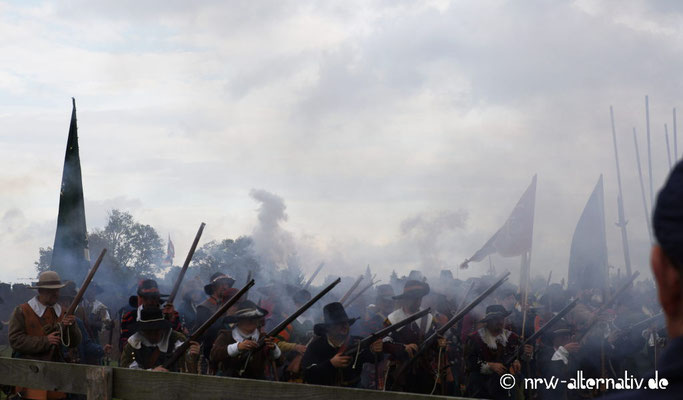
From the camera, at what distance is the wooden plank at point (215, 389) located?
165 inches

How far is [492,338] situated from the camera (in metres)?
9.34

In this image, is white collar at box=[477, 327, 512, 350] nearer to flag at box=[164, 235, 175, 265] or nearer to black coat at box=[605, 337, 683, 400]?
black coat at box=[605, 337, 683, 400]

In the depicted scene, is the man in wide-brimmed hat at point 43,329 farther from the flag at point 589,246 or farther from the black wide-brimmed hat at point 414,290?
the flag at point 589,246

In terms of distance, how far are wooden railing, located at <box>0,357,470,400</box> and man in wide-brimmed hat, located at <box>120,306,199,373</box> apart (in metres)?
2.05

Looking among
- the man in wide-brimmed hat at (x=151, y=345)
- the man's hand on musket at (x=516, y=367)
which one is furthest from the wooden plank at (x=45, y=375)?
the man's hand on musket at (x=516, y=367)

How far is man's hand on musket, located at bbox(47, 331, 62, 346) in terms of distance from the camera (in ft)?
25.2

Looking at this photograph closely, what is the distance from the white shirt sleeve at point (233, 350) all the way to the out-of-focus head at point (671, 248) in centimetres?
653

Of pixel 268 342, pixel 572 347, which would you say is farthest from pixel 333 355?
pixel 572 347

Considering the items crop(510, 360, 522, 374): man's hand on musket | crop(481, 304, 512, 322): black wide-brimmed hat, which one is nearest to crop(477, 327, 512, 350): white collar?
crop(481, 304, 512, 322): black wide-brimmed hat

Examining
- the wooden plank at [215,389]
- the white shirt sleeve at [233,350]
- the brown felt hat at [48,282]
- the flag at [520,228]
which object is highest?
the flag at [520,228]

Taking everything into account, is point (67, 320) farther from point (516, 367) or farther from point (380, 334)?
point (516, 367)

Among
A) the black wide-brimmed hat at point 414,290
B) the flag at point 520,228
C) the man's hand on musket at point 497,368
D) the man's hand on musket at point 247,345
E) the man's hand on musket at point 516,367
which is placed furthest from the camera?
the flag at point 520,228

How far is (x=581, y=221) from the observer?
551 inches

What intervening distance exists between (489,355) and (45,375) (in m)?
5.36
